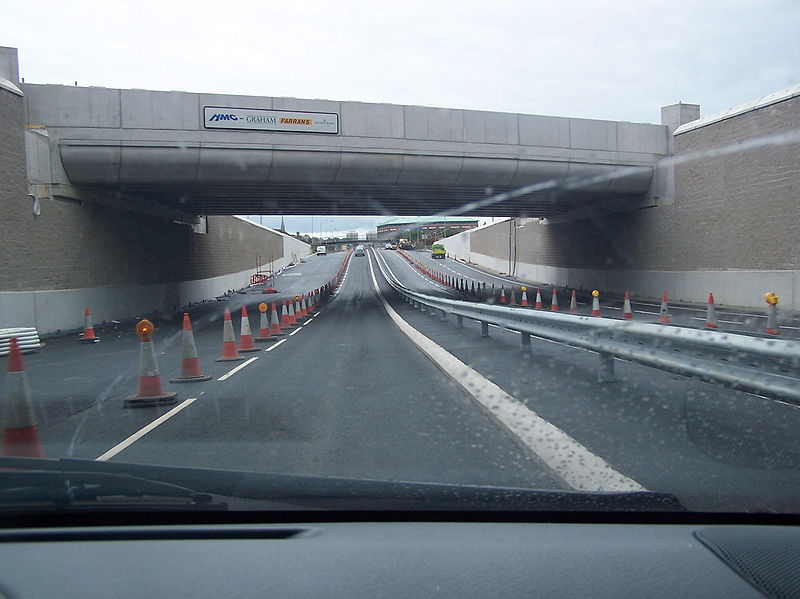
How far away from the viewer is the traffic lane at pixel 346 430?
199 inches

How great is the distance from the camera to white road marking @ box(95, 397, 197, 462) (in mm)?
5801

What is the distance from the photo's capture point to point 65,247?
20.8 metres

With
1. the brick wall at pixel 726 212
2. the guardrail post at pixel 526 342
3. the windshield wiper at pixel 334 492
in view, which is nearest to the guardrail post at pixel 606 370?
the guardrail post at pixel 526 342

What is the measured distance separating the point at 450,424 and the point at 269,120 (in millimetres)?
19301

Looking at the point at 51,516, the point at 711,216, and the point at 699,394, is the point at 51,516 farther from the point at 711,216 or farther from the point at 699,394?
the point at 711,216

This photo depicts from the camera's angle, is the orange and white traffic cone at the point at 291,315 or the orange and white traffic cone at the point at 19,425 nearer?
the orange and white traffic cone at the point at 19,425

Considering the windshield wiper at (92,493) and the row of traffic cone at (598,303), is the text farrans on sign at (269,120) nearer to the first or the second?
the row of traffic cone at (598,303)

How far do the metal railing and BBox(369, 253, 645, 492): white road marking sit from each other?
1.17m

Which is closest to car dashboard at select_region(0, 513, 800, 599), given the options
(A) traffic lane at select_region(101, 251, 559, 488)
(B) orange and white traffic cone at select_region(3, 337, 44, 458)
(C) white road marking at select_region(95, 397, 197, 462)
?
(A) traffic lane at select_region(101, 251, 559, 488)

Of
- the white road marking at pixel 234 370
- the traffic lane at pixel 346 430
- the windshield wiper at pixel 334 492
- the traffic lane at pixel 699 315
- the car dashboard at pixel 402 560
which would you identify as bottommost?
the white road marking at pixel 234 370

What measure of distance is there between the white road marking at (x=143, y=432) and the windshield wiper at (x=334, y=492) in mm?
A: 1953

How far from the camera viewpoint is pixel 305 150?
24.0m

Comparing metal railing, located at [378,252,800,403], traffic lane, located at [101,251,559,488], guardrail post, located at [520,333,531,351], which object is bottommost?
traffic lane, located at [101,251,559,488]

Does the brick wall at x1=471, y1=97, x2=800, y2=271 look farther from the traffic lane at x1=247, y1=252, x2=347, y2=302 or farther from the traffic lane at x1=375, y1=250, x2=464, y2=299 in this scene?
the traffic lane at x1=247, y1=252, x2=347, y2=302
